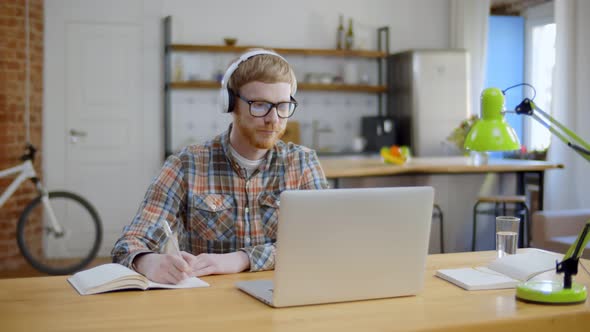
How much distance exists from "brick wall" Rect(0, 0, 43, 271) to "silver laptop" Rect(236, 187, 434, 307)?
15.7ft

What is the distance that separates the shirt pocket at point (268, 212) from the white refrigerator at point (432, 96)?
497 cm

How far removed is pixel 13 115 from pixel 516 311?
17.2 ft

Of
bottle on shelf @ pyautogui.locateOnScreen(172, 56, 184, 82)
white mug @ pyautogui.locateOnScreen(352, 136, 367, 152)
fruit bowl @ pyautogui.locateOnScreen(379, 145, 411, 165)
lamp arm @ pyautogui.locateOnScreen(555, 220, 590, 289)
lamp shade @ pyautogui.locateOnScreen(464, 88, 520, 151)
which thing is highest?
bottle on shelf @ pyautogui.locateOnScreen(172, 56, 184, 82)

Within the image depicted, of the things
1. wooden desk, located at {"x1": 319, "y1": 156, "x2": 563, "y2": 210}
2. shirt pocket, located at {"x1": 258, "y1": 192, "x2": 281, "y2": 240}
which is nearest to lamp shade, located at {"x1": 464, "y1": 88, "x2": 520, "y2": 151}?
shirt pocket, located at {"x1": 258, "y1": 192, "x2": 281, "y2": 240}

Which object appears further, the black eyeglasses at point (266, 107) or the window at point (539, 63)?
the window at point (539, 63)

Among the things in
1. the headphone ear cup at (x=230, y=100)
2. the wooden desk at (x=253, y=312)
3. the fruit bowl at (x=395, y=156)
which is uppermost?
the headphone ear cup at (x=230, y=100)

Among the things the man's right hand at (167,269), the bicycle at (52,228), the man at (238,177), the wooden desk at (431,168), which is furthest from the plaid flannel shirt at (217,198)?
the bicycle at (52,228)

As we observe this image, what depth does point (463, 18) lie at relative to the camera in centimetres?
752

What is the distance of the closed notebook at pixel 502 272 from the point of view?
1.74 m

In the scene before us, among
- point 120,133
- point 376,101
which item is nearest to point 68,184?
point 120,133

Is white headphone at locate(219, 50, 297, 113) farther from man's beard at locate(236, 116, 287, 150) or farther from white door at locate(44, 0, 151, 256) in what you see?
white door at locate(44, 0, 151, 256)

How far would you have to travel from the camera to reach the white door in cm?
650

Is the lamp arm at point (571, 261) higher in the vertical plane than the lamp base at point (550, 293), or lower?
higher

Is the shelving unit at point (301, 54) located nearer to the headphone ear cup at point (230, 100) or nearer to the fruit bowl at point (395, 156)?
the fruit bowl at point (395, 156)
